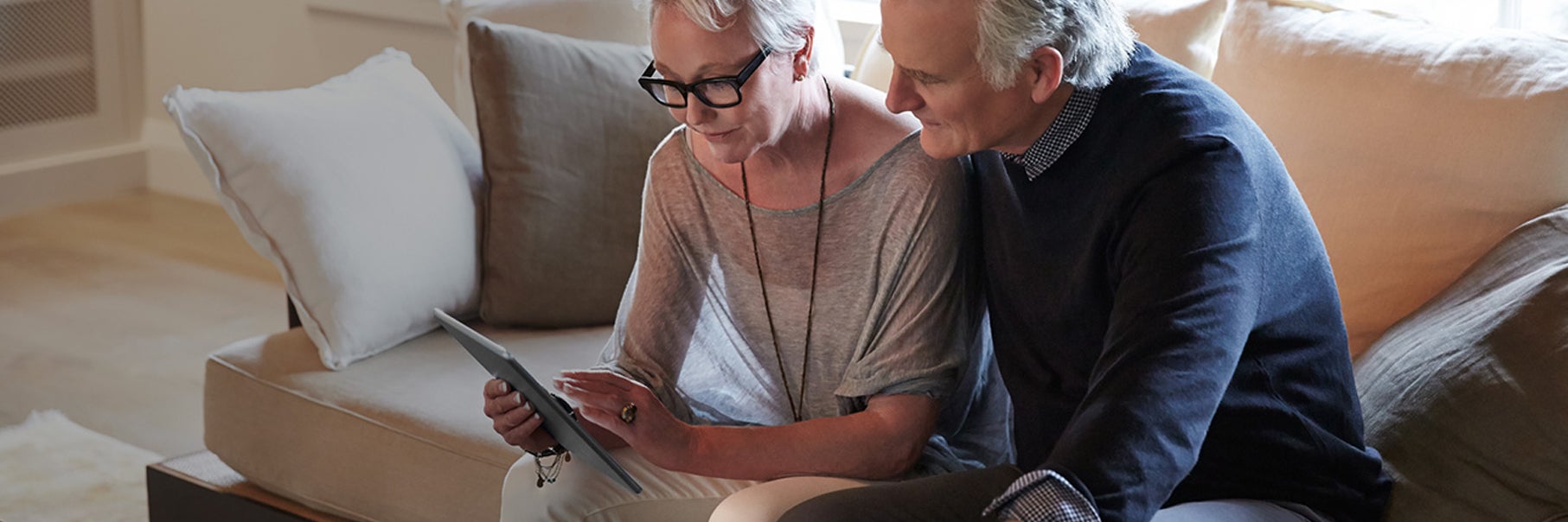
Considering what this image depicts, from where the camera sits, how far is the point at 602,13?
2.47 metres

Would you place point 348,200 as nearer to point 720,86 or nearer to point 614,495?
point 614,495

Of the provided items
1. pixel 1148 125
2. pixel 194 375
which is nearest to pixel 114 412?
pixel 194 375

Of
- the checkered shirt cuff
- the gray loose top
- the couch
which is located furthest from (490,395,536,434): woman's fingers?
the checkered shirt cuff

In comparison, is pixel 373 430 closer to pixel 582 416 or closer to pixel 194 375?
pixel 582 416

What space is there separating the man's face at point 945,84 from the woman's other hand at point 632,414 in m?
0.42

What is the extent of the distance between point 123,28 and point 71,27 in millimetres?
163

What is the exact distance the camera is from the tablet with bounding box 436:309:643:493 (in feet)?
4.40

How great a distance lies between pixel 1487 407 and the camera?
1.41 metres

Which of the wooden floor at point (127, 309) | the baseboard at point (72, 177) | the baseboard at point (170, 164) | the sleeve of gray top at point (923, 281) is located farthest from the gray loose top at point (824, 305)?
the baseboard at point (72, 177)

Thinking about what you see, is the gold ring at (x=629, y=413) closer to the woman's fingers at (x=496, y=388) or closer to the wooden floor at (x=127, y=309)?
the woman's fingers at (x=496, y=388)

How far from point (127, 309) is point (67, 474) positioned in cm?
102

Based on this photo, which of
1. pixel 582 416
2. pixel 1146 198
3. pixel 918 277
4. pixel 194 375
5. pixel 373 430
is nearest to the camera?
pixel 1146 198

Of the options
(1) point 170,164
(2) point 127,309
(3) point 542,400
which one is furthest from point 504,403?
(1) point 170,164

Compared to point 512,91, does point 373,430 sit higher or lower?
lower
